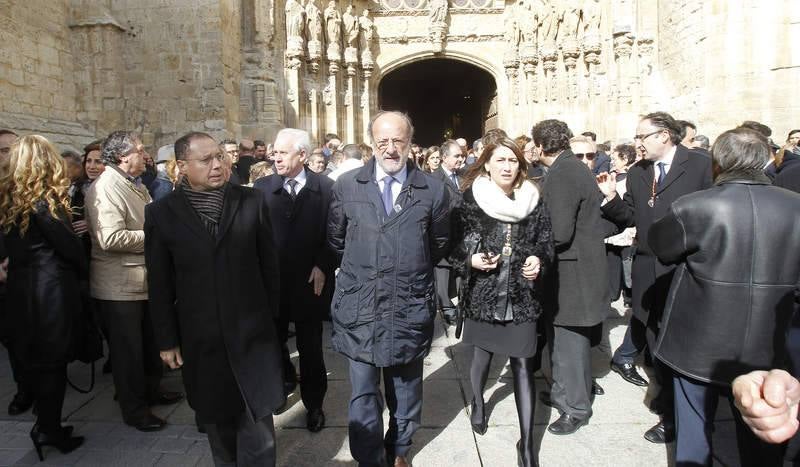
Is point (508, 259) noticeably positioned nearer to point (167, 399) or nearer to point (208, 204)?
point (208, 204)

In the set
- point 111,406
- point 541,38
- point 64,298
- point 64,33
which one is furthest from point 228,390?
point 541,38

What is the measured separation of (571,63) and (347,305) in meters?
12.1

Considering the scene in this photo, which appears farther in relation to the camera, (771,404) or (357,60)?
(357,60)

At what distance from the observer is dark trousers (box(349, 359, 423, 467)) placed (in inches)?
114

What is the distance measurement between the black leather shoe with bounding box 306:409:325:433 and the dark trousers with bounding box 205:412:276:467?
871 mm

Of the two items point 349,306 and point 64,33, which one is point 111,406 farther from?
point 64,33

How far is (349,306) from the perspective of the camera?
9.34ft

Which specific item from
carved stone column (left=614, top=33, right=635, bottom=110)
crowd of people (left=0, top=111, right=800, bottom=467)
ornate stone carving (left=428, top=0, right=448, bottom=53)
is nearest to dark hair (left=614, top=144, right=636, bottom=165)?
crowd of people (left=0, top=111, right=800, bottom=467)

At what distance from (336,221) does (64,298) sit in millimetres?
1843

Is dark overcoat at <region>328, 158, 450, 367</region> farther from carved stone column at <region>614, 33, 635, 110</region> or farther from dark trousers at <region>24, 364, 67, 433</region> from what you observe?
carved stone column at <region>614, 33, 635, 110</region>

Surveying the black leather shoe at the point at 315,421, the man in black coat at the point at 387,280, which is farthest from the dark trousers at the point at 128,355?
the man in black coat at the point at 387,280

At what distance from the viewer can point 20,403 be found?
395 cm

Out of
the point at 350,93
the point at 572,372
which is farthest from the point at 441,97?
the point at 572,372

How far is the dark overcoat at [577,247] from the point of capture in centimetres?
338
